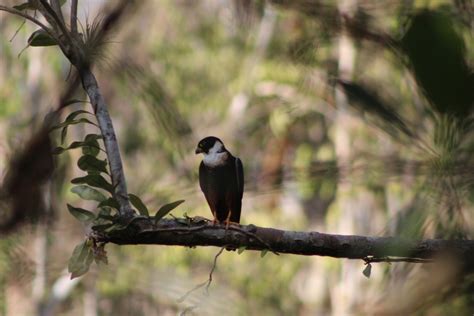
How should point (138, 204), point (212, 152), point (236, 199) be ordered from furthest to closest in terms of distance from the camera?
point (212, 152)
point (236, 199)
point (138, 204)

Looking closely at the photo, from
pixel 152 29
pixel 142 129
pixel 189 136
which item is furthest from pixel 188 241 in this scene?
pixel 152 29

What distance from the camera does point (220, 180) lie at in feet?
15.5

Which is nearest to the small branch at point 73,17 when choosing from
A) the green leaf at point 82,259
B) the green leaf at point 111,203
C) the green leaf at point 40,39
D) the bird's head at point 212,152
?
the green leaf at point 40,39

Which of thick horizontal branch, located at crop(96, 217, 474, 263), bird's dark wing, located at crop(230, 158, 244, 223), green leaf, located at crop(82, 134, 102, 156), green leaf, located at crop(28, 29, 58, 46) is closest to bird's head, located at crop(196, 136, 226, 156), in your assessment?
bird's dark wing, located at crop(230, 158, 244, 223)

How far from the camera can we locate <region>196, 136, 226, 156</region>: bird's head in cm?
511

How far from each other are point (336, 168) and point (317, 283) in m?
12.8

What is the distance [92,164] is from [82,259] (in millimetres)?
247

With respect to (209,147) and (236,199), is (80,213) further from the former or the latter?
(209,147)

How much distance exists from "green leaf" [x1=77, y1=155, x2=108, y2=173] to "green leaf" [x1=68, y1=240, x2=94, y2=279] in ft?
0.64

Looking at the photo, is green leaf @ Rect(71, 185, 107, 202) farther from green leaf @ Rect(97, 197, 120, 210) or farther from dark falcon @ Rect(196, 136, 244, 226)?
dark falcon @ Rect(196, 136, 244, 226)

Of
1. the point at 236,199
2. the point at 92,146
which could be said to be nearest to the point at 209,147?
the point at 236,199

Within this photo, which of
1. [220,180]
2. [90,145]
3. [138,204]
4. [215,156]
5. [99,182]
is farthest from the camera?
[215,156]

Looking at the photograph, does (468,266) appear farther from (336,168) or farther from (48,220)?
(48,220)

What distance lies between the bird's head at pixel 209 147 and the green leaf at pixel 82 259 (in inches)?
113
